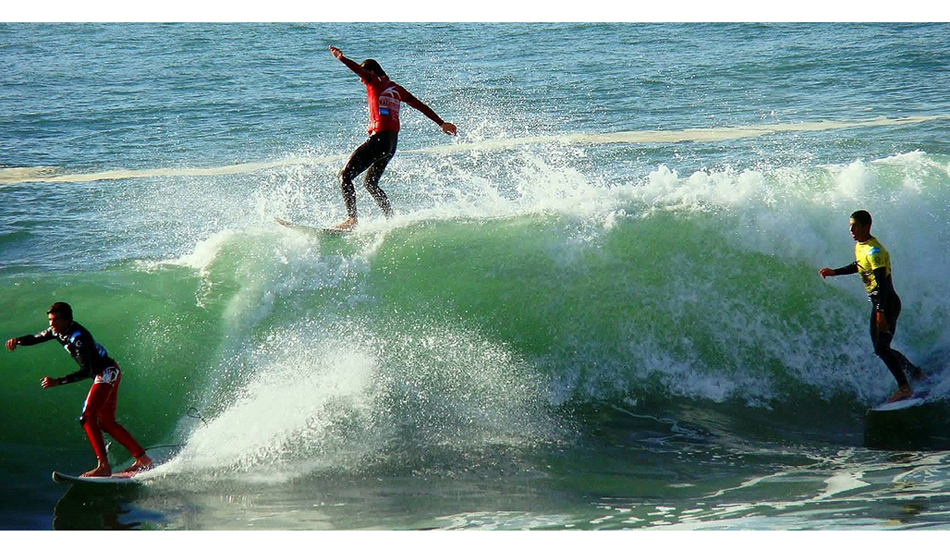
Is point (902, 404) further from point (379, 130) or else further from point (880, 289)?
point (379, 130)

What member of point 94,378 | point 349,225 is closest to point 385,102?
point 349,225

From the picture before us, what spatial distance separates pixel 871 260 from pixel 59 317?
5.57 m

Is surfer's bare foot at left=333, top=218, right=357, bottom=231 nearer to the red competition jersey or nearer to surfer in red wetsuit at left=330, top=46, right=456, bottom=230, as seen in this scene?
surfer in red wetsuit at left=330, top=46, right=456, bottom=230

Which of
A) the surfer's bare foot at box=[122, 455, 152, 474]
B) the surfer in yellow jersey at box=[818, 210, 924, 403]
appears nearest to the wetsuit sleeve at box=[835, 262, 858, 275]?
the surfer in yellow jersey at box=[818, 210, 924, 403]

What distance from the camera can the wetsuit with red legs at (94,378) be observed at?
5480mm

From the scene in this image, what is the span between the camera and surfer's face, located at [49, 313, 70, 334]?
5430mm

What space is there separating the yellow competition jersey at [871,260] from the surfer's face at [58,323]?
5519mm

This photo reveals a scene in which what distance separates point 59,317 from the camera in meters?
5.44

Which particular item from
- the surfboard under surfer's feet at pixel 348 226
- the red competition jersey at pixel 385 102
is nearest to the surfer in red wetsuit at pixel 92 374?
the surfboard under surfer's feet at pixel 348 226

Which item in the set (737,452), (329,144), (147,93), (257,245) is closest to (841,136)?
(329,144)

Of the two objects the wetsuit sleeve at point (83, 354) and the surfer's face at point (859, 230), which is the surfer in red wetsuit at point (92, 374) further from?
the surfer's face at point (859, 230)

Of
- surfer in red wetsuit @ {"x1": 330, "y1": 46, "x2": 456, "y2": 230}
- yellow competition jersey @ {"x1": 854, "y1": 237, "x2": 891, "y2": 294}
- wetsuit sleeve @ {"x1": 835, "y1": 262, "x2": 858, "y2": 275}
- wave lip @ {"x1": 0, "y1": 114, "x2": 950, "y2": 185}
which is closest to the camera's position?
yellow competition jersey @ {"x1": 854, "y1": 237, "x2": 891, "y2": 294}

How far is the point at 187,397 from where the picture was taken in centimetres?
672

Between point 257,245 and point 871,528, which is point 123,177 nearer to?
point 257,245
